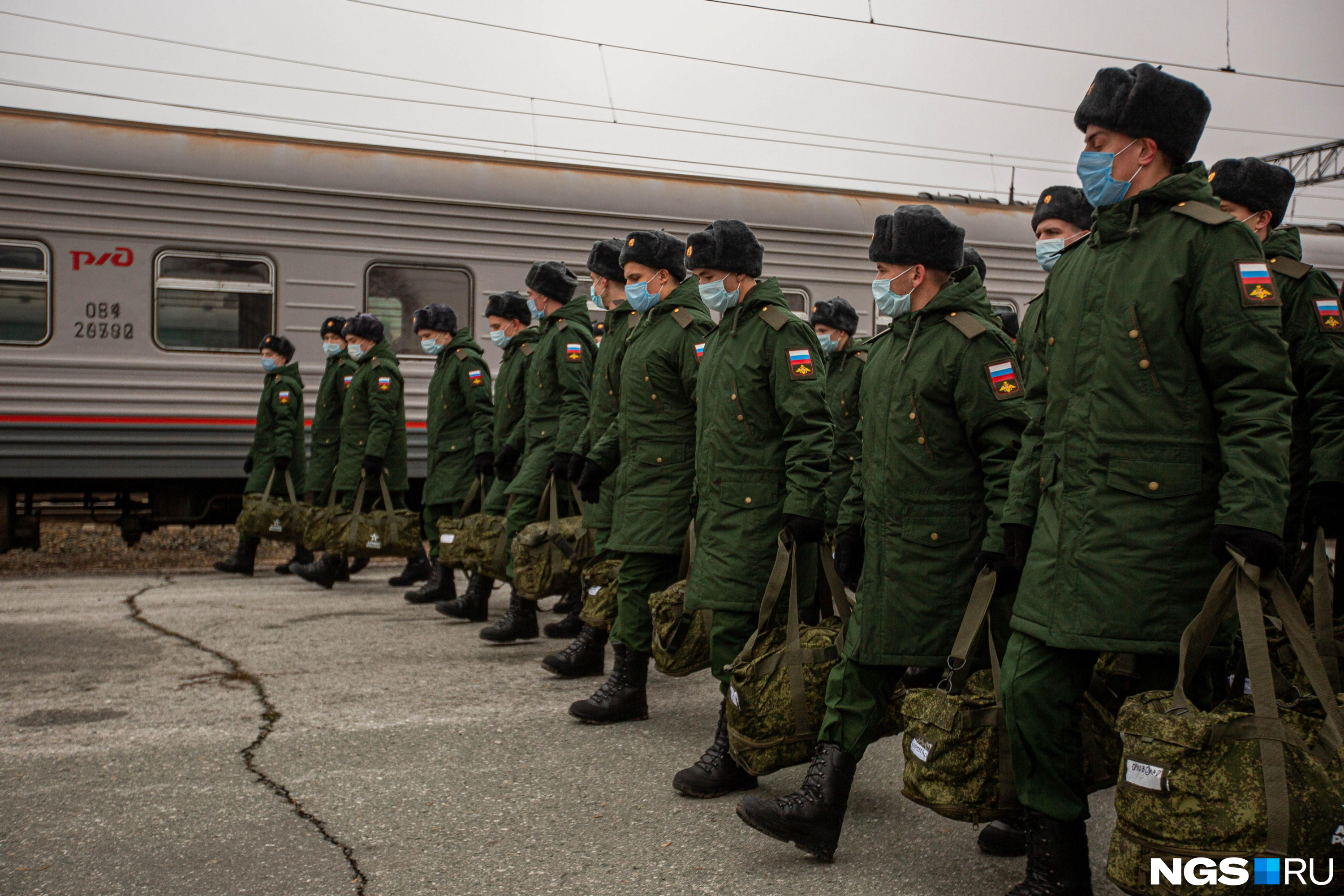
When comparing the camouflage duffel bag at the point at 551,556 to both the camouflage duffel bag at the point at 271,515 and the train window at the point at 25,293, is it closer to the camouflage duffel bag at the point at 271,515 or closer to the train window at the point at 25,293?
the camouflage duffel bag at the point at 271,515

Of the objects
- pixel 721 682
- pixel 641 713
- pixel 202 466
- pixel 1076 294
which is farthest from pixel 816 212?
pixel 1076 294

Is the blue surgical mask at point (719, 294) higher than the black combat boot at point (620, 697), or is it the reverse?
the blue surgical mask at point (719, 294)

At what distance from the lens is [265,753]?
174 inches

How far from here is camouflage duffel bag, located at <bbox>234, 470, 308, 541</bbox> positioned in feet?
30.1

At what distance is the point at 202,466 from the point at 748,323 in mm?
6472

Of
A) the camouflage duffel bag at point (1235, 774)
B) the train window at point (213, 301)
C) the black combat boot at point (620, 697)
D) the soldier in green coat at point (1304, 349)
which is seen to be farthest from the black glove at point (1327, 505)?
the train window at point (213, 301)

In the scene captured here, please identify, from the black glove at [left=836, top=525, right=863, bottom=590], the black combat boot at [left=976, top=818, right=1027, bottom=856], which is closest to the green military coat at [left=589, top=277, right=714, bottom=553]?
the black glove at [left=836, top=525, right=863, bottom=590]

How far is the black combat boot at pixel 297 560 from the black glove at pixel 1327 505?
25.2ft

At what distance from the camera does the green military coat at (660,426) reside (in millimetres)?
4879

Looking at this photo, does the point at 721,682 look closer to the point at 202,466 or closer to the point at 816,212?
the point at 202,466

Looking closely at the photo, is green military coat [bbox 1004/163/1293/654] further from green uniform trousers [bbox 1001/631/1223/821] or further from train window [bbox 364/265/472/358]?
train window [bbox 364/265/472/358]

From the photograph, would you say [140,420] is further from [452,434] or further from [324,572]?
[452,434]

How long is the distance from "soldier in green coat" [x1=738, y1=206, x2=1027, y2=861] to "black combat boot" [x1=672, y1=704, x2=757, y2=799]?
557mm

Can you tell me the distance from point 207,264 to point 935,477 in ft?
24.3
